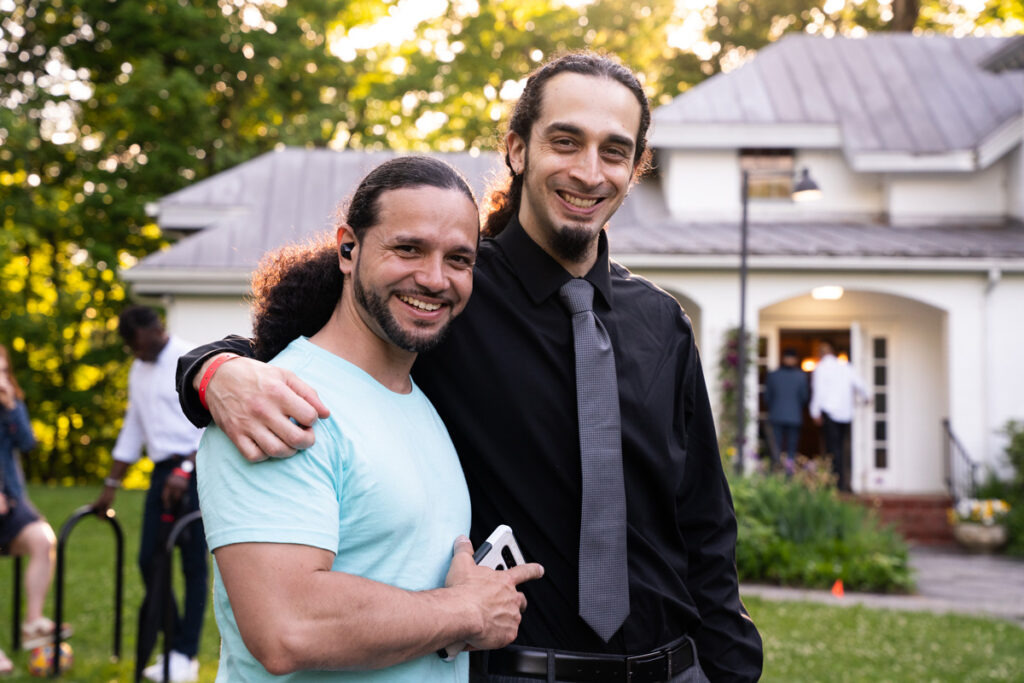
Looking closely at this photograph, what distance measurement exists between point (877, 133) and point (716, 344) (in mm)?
4876

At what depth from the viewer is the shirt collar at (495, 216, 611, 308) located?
2473 millimetres

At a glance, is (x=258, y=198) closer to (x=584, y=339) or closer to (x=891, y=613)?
(x=891, y=613)

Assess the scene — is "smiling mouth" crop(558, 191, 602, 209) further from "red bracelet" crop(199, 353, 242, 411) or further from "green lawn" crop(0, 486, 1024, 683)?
"green lawn" crop(0, 486, 1024, 683)

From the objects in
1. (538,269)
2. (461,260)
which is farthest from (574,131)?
(461,260)

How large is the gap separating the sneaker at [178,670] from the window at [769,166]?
1296 cm

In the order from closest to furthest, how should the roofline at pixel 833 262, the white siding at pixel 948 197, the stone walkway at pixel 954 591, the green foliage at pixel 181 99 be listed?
the stone walkway at pixel 954 591 → the roofline at pixel 833 262 → the white siding at pixel 948 197 → the green foliage at pixel 181 99

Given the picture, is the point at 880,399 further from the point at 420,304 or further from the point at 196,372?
the point at 196,372

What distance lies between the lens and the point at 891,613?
8672mm

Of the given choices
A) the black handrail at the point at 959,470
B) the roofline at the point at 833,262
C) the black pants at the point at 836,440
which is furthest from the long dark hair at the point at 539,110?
the black handrail at the point at 959,470

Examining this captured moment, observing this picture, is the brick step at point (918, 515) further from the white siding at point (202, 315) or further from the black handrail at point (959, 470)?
the white siding at point (202, 315)

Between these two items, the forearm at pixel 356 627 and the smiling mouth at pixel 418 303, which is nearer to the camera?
the forearm at pixel 356 627

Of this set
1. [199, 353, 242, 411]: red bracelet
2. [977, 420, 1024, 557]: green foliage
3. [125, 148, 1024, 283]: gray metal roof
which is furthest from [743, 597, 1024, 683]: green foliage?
[125, 148, 1024, 283]: gray metal roof

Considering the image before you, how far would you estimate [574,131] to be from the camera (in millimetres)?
2447

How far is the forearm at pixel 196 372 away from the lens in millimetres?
2086
